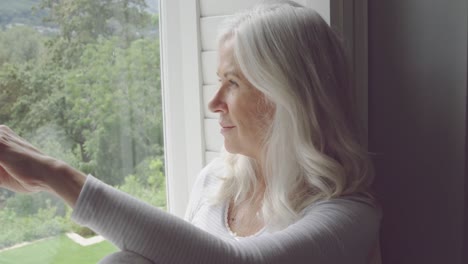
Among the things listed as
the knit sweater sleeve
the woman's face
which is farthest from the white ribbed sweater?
the woman's face

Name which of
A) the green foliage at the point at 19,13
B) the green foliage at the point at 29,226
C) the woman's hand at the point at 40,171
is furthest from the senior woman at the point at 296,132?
the green foliage at the point at 19,13

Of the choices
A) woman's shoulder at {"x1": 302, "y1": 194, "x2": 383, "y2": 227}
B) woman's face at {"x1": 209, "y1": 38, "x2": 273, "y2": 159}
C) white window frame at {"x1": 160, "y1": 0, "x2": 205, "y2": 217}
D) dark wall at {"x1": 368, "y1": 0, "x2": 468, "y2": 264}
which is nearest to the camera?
woman's shoulder at {"x1": 302, "y1": 194, "x2": 383, "y2": 227}

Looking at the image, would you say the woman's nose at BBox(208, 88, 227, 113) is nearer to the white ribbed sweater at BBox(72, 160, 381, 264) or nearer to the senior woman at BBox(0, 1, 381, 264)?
the senior woman at BBox(0, 1, 381, 264)

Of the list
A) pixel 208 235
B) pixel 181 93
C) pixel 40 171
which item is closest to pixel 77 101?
pixel 181 93

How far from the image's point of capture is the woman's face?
1.26 m

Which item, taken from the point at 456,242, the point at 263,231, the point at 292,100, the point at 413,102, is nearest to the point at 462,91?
the point at 413,102

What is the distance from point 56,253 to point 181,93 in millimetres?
614

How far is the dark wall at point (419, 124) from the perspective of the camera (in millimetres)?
1468

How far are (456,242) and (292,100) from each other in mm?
664

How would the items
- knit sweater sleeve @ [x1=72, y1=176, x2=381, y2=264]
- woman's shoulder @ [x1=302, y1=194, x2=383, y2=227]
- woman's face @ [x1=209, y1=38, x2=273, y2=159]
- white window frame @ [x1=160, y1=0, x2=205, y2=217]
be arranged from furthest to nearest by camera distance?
white window frame @ [x1=160, y1=0, x2=205, y2=217], woman's face @ [x1=209, y1=38, x2=273, y2=159], woman's shoulder @ [x1=302, y1=194, x2=383, y2=227], knit sweater sleeve @ [x1=72, y1=176, x2=381, y2=264]

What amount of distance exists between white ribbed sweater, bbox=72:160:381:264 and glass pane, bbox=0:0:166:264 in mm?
508

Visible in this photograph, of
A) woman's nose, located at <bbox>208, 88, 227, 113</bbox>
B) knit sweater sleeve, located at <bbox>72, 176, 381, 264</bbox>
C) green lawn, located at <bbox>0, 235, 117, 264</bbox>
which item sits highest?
woman's nose, located at <bbox>208, 88, 227, 113</bbox>

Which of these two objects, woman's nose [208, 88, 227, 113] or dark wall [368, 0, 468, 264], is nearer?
woman's nose [208, 88, 227, 113]

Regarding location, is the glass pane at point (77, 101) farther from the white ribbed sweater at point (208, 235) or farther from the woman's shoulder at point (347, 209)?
the woman's shoulder at point (347, 209)
